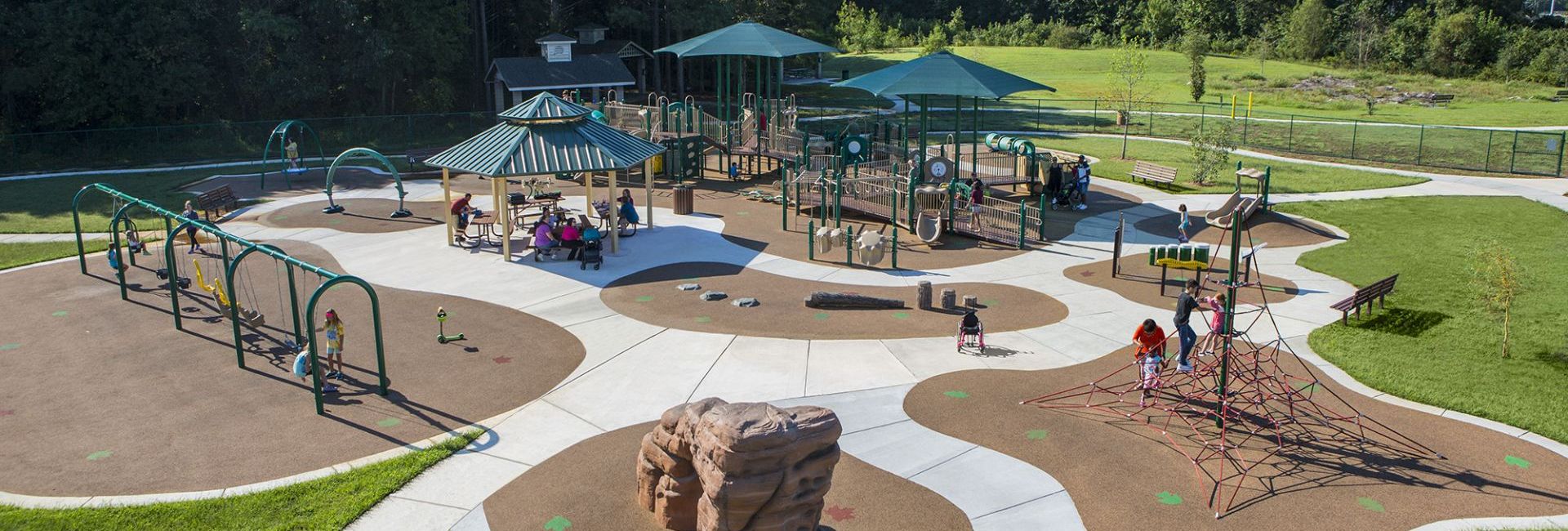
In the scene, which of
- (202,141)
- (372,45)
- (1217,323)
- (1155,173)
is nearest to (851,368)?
(1217,323)

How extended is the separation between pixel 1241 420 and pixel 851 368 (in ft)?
20.7

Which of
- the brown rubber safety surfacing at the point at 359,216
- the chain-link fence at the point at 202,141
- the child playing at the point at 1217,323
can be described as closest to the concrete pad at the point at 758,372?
the child playing at the point at 1217,323

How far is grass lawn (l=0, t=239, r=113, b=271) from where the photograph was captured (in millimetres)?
26875

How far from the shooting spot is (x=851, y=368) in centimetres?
1848

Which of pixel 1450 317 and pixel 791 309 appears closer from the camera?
pixel 1450 317

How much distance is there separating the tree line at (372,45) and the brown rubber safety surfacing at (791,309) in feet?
106

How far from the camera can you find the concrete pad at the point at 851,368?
17703 millimetres

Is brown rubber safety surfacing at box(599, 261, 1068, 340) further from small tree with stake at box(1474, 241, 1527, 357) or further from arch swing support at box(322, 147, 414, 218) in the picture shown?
arch swing support at box(322, 147, 414, 218)

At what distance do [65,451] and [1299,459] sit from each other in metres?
17.7

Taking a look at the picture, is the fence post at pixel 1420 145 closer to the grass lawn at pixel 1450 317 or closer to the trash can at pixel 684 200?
the grass lawn at pixel 1450 317

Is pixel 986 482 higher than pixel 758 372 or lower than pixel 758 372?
lower

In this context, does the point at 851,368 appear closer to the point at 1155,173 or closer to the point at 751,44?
A: the point at 751,44

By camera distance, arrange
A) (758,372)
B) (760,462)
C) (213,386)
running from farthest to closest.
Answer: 1. (758,372)
2. (213,386)
3. (760,462)

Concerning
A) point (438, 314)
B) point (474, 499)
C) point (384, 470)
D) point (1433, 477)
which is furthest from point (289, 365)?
point (1433, 477)
